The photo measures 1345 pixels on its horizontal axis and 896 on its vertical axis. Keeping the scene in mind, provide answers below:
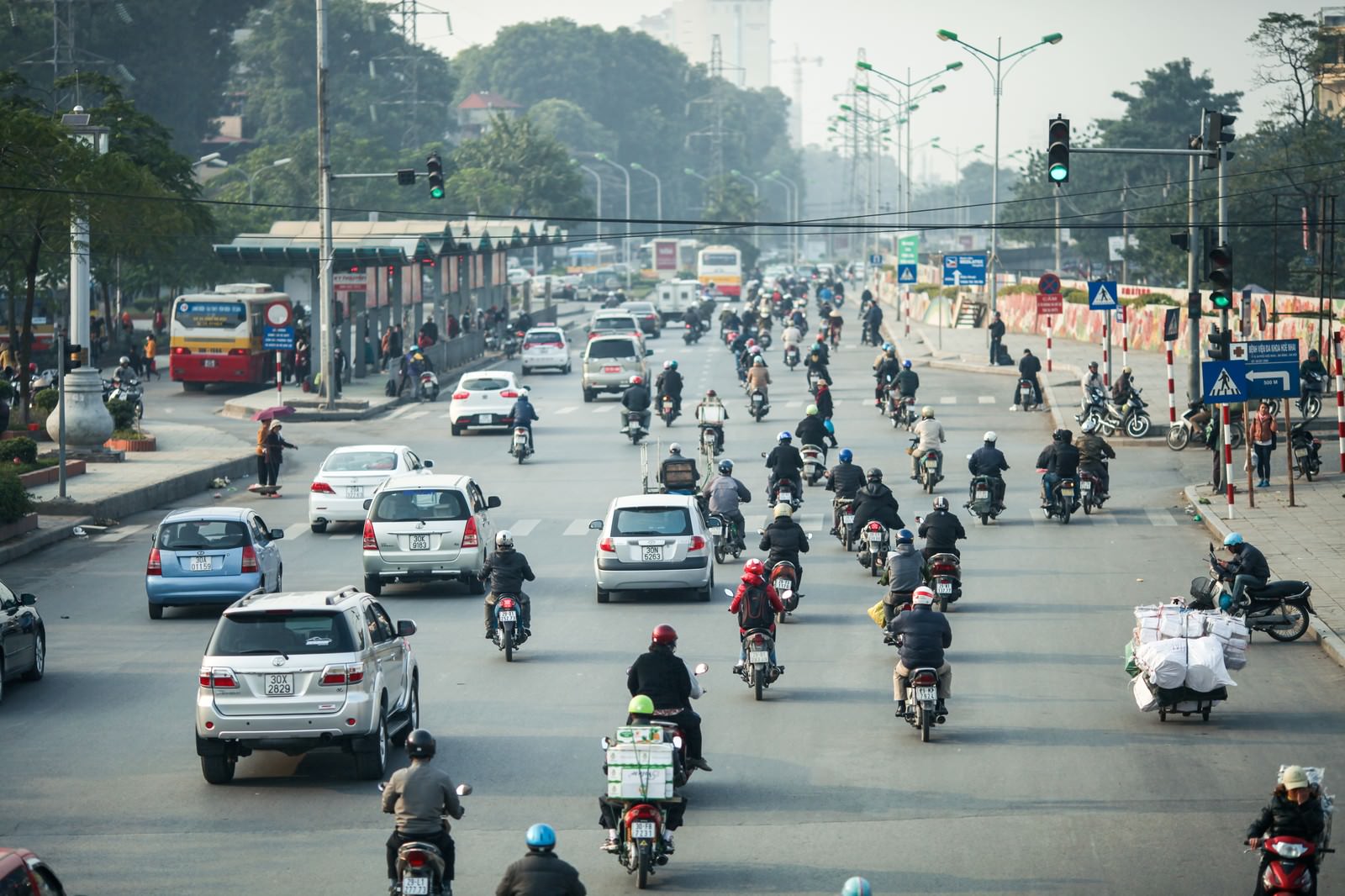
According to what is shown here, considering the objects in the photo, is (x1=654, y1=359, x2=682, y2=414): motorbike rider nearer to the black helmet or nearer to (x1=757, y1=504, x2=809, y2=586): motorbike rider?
(x1=757, y1=504, x2=809, y2=586): motorbike rider

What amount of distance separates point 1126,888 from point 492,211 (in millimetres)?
117298

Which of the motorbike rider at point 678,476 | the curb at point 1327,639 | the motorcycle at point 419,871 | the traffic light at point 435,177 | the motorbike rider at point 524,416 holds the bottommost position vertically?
the curb at point 1327,639

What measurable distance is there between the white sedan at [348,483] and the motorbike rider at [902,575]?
40.7ft

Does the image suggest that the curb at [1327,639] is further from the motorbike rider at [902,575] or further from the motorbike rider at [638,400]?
the motorbike rider at [638,400]

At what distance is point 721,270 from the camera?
4744 inches

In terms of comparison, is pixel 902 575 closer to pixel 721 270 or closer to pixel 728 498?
pixel 728 498

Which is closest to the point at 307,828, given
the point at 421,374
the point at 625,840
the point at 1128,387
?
the point at 625,840

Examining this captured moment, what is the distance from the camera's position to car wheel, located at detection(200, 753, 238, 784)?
51.9 ft

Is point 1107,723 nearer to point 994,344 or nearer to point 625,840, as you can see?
point 625,840

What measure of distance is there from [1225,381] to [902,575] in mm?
11639

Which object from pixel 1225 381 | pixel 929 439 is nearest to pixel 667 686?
pixel 1225 381

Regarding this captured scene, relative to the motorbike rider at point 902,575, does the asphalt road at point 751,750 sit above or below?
below

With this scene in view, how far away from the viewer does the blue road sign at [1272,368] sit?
1198 inches

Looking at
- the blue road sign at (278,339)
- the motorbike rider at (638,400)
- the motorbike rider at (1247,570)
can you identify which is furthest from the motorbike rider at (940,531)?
the blue road sign at (278,339)
